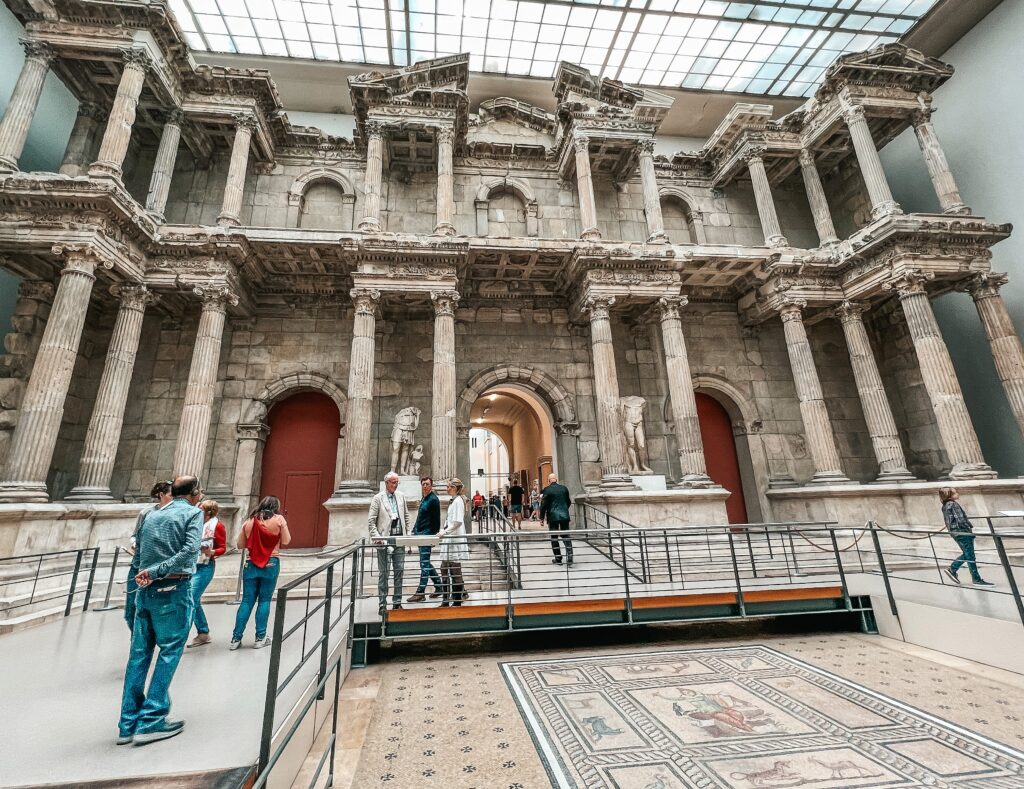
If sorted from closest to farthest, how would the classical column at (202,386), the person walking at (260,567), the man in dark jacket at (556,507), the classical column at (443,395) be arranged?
the person walking at (260,567) → the man in dark jacket at (556,507) → the classical column at (202,386) → the classical column at (443,395)

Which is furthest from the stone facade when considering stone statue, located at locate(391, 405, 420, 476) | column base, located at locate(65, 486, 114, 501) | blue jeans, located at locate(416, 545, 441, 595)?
blue jeans, located at locate(416, 545, 441, 595)

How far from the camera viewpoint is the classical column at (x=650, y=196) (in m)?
12.4

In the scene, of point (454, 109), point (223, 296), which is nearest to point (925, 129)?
point (454, 109)

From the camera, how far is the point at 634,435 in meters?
11.4

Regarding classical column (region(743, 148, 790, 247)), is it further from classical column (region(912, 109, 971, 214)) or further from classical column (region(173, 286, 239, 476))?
classical column (region(173, 286, 239, 476))

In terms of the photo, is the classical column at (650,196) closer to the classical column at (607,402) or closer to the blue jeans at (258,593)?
the classical column at (607,402)

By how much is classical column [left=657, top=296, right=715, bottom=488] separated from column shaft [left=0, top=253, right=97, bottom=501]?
1259 centimetres

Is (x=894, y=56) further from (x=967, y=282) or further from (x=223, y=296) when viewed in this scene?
(x=223, y=296)

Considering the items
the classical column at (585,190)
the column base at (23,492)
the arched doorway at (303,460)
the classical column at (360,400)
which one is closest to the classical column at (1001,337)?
the classical column at (585,190)

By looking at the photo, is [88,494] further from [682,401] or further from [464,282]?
[682,401]

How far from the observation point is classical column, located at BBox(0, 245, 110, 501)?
8077mm

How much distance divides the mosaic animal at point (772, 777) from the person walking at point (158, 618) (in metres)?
3.59

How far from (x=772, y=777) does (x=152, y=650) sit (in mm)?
4035

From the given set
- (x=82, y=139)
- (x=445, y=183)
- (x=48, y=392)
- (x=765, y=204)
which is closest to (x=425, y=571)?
(x=48, y=392)
